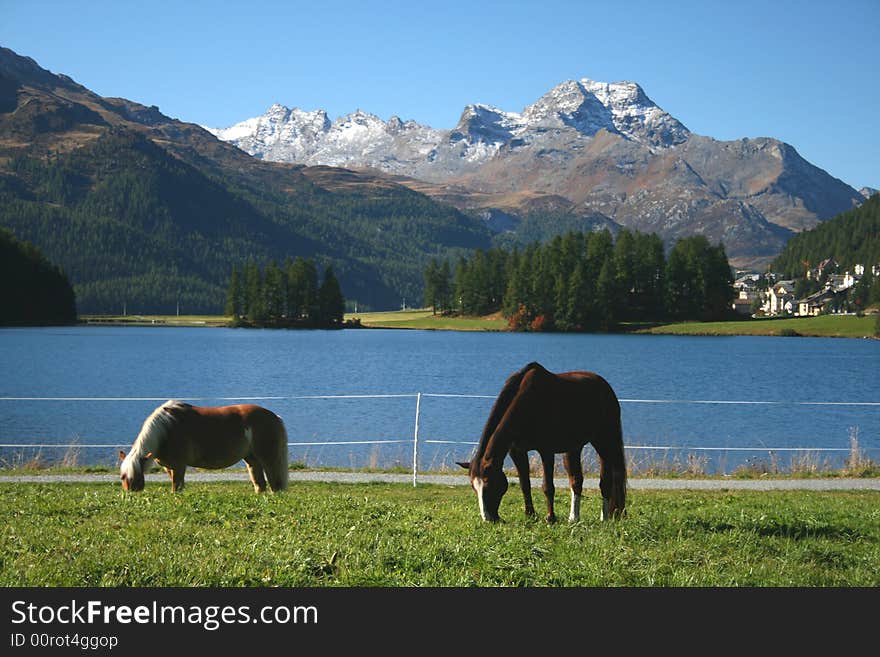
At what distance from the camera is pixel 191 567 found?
26.4ft

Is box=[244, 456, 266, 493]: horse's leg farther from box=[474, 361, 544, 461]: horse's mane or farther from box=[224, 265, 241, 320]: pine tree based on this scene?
box=[224, 265, 241, 320]: pine tree

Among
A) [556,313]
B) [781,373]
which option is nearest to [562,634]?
[781,373]

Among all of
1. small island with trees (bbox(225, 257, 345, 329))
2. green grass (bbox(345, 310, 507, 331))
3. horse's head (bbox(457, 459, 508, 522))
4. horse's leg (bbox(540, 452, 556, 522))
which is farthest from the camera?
green grass (bbox(345, 310, 507, 331))

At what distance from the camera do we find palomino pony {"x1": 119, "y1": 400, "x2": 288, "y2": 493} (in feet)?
44.1

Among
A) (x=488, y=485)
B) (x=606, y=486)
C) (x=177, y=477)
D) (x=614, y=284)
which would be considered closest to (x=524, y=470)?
(x=488, y=485)

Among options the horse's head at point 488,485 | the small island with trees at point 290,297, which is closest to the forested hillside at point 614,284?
the small island with trees at point 290,297

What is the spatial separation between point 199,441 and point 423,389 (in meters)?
40.5

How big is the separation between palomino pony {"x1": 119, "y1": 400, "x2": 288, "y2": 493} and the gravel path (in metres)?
4.09

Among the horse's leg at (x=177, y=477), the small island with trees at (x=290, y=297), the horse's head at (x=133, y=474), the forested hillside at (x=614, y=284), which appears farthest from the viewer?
the small island with trees at (x=290, y=297)

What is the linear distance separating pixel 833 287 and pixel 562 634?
205 meters

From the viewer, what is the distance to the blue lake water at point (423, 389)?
29.8m

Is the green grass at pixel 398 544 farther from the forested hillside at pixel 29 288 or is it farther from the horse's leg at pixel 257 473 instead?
the forested hillside at pixel 29 288

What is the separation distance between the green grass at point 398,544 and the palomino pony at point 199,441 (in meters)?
0.69

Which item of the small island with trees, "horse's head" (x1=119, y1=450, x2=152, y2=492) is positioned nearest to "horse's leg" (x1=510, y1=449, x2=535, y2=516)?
"horse's head" (x1=119, y1=450, x2=152, y2=492)
